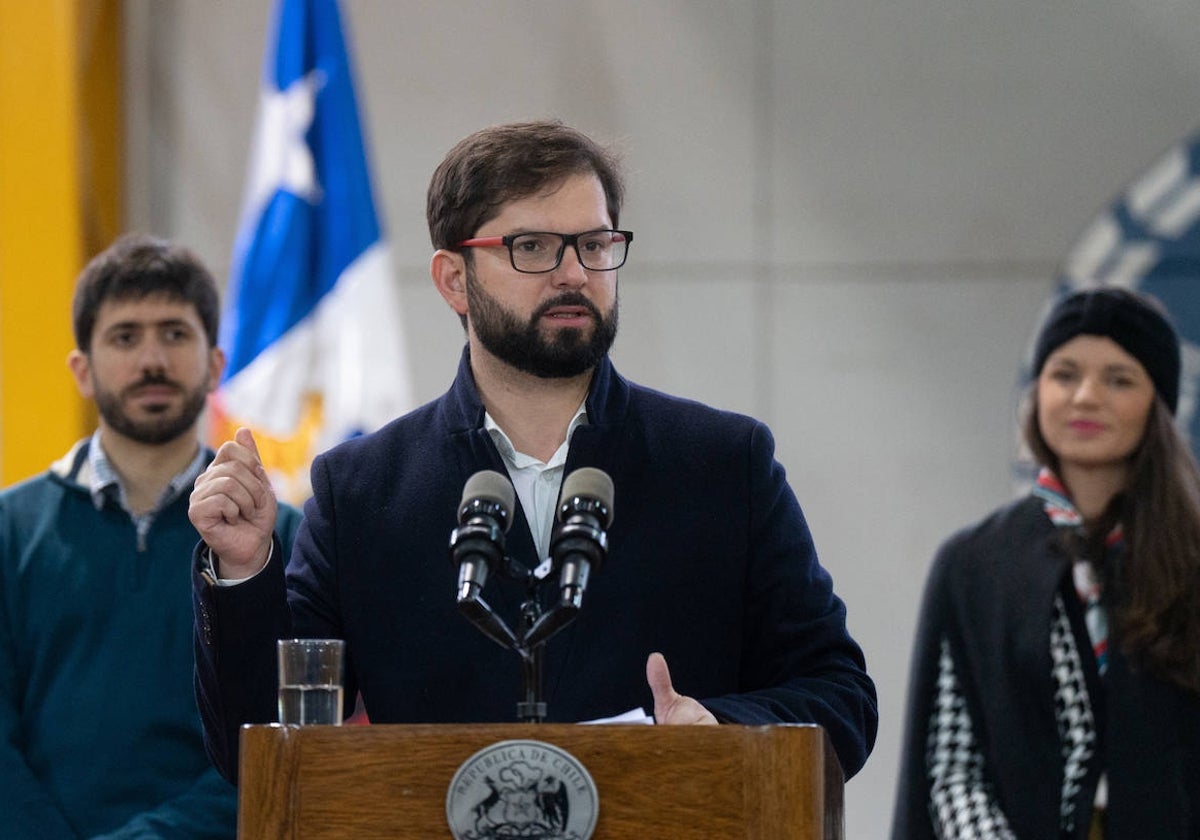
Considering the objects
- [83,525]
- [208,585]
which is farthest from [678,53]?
[208,585]

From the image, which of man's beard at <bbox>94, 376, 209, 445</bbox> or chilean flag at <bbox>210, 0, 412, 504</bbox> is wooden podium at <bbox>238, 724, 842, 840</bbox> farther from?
chilean flag at <bbox>210, 0, 412, 504</bbox>

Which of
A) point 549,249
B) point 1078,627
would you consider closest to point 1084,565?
point 1078,627

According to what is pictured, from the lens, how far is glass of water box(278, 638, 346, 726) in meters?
1.87

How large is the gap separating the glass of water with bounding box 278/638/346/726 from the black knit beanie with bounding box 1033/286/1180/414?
2.01 m

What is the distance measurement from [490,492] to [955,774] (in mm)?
1700

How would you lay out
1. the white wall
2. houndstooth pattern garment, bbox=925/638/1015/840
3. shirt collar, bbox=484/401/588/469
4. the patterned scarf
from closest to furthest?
shirt collar, bbox=484/401/588/469
houndstooth pattern garment, bbox=925/638/1015/840
the patterned scarf
the white wall

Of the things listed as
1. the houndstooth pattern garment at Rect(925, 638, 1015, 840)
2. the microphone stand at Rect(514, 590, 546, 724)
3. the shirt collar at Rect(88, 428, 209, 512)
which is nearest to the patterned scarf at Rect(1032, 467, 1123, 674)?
the houndstooth pattern garment at Rect(925, 638, 1015, 840)

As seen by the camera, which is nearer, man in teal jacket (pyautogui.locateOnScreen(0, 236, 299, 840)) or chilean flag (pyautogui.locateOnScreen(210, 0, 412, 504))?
man in teal jacket (pyautogui.locateOnScreen(0, 236, 299, 840))

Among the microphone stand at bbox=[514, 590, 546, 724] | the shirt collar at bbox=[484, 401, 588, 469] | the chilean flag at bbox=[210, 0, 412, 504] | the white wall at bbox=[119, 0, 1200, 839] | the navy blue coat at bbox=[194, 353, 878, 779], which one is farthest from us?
the white wall at bbox=[119, 0, 1200, 839]

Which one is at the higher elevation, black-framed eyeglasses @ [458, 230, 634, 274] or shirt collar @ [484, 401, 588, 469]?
black-framed eyeglasses @ [458, 230, 634, 274]

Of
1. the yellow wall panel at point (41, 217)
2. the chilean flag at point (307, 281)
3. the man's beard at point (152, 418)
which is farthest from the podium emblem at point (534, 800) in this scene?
the yellow wall panel at point (41, 217)

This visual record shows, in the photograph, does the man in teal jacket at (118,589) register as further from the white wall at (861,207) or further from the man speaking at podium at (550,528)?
the white wall at (861,207)

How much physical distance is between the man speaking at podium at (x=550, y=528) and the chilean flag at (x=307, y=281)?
6.63ft

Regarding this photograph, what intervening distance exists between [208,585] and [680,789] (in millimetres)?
693
